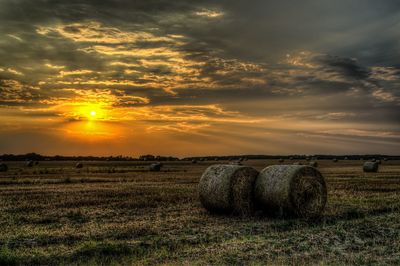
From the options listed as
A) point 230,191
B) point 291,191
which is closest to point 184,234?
point 230,191

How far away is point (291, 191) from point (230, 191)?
2157 mm

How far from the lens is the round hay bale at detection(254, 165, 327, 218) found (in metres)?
15.6

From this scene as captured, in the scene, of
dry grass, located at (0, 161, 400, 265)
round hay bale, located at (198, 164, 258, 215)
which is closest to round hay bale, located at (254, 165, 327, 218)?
round hay bale, located at (198, 164, 258, 215)

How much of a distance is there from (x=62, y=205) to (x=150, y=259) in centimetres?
1002

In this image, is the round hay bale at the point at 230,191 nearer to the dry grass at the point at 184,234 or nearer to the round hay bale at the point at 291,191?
the round hay bale at the point at 291,191

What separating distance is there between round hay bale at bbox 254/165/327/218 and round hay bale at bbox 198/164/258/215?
0.37 m

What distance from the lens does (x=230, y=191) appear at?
53.2 feet

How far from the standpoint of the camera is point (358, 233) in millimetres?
12062

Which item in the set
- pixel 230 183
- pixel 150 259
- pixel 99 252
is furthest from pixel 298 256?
pixel 230 183

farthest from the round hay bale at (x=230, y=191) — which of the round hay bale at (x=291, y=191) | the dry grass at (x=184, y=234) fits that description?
the dry grass at (x=184, y=234)

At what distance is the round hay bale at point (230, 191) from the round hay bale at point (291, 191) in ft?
1.23

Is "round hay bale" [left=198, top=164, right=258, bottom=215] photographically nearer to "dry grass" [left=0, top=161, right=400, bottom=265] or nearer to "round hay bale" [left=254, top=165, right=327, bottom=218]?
"round hay bale" [left=254, top=165, right=327, bottom=218]

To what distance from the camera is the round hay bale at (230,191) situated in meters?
16.1

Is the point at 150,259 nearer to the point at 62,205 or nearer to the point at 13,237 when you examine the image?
the point at 13,237
